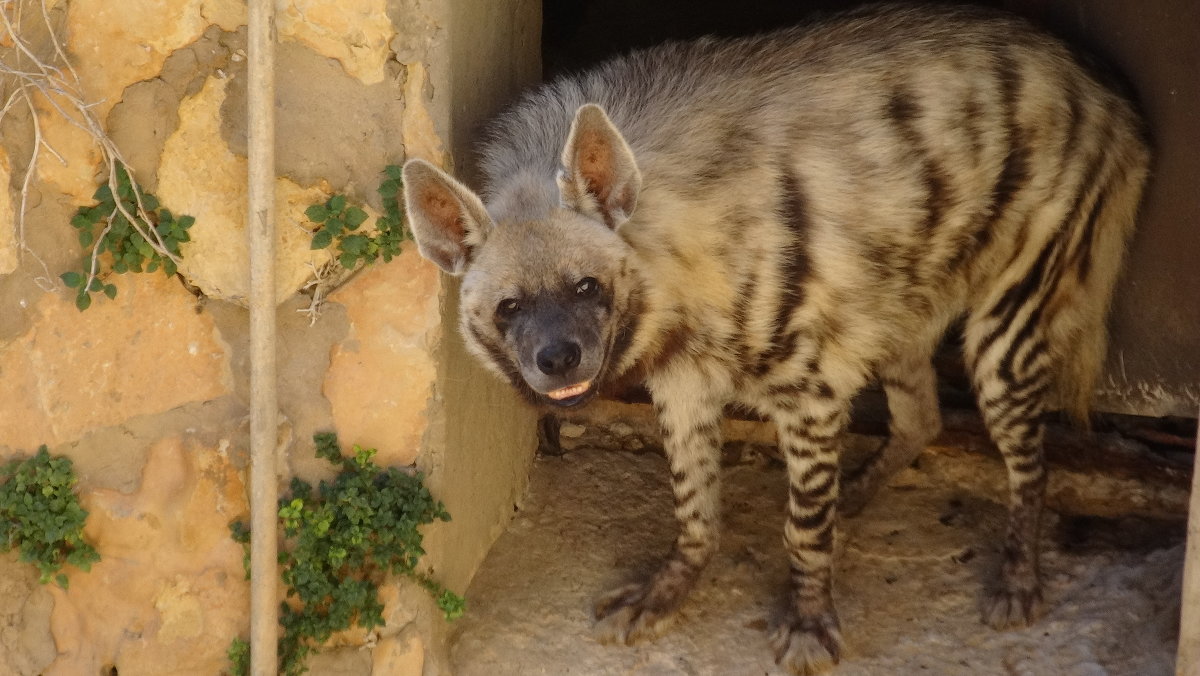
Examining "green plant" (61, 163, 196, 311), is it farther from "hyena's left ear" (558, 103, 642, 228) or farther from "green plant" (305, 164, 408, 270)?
"hyena's left ear" (558, 103, 642, 228)

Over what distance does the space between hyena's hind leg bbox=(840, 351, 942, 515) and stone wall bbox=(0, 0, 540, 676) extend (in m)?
1.23

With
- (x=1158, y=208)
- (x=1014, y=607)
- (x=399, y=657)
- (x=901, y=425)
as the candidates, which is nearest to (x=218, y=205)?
(x=399, y=657)

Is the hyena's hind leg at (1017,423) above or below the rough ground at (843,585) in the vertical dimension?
above

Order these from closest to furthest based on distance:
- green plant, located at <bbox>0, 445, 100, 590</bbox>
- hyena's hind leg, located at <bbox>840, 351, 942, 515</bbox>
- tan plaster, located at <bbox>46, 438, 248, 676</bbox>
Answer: green plant, located at <bbox>0, 445, 100, 590</bbox>, tan plaster, located at <bbox>46, 438, 248, 676</bbox>, hyena's hind leg, located at <bbox>840, 351, 942, 515</bbox>

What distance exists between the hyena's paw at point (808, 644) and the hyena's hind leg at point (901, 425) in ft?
1.88

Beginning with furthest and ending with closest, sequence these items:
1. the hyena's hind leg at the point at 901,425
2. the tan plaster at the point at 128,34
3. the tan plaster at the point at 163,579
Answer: the hyena's hind leg at the point at 901,425, the tan plaster at the point at 163,579, the tan plaster at the point at 128,34

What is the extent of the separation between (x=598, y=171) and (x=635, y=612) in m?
1.14

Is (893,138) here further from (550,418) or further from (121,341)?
(121,341)

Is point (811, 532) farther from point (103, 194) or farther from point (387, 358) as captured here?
point (103, 194)

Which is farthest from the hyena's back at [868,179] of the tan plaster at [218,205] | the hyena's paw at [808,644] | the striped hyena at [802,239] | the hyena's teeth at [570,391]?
the hyena's paw at [808,644]

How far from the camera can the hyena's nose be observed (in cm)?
249

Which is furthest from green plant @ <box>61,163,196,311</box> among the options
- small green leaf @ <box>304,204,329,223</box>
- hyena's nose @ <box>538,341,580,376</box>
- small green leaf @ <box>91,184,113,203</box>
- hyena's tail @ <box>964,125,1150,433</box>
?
hyena's tail @ <box>964,125,1150,433</box>

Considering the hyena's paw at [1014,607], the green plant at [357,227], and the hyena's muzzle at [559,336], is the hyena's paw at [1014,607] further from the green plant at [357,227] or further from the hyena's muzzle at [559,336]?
the green plant at [357,227]

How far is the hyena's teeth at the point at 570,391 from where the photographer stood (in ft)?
8.55
